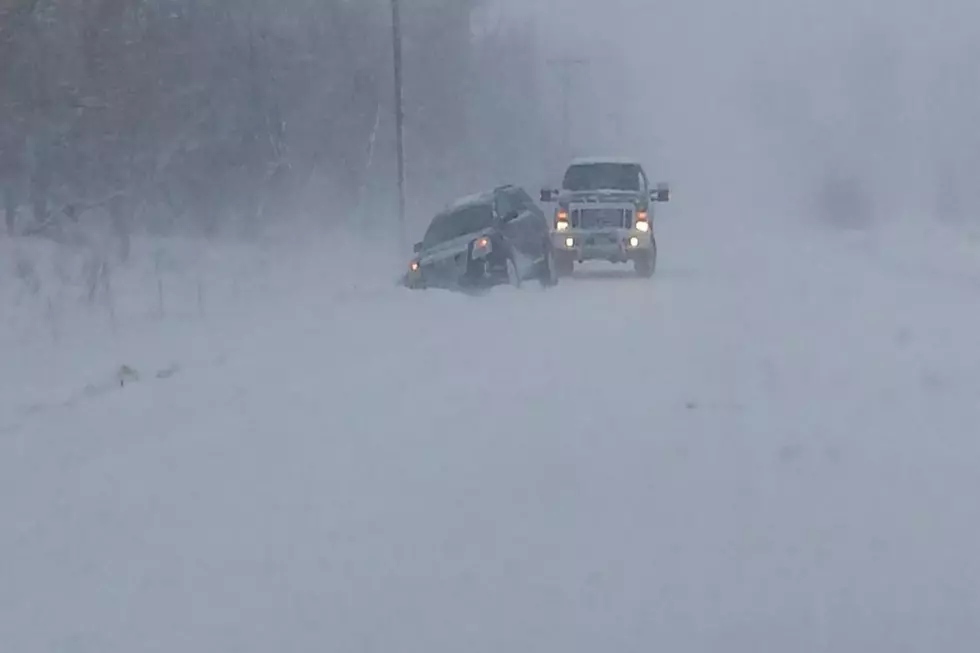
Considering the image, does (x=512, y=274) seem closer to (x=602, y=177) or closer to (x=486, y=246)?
(x=486, y=246)

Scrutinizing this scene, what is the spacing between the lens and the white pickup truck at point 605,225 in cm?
3038

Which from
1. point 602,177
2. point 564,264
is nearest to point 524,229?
point 564,264

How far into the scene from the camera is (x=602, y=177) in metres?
31.3

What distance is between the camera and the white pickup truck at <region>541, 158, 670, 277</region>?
99.7ft

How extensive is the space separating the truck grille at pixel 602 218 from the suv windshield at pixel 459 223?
368 centimetres

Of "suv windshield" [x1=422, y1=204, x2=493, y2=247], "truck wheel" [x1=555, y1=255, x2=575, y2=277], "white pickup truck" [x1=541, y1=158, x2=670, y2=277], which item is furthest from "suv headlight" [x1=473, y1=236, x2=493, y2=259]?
"truck wheel" [x1=555, y1=255, x2=575, y2=277]

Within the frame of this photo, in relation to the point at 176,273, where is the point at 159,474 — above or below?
above

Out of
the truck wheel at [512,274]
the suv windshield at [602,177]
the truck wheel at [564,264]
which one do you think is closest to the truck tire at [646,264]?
the truck wheel at [564,264]

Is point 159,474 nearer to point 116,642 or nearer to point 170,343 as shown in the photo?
point 116,642

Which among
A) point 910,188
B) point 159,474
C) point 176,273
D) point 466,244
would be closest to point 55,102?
point 176,273

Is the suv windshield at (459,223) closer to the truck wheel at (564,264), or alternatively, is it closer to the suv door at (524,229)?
the suv door at (524,229)

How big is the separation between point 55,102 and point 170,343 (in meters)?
12.2

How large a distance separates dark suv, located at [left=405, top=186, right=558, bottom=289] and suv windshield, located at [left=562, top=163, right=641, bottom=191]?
277 cm

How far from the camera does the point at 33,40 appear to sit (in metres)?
29.3
